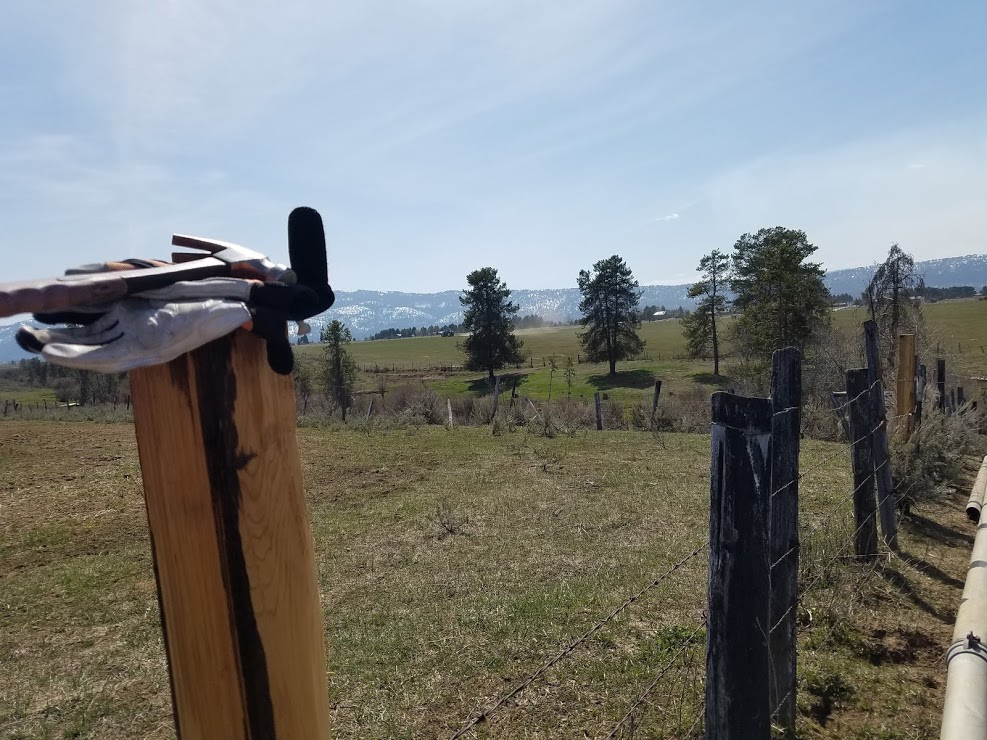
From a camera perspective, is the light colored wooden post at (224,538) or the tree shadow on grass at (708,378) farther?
the tree shadow on grass at (708,378)

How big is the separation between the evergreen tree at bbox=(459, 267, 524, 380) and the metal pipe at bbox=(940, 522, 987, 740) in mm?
38926

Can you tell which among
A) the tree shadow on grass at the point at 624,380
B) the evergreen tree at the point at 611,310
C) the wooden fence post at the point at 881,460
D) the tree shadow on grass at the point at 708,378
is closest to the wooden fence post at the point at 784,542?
the wooden fence post at the point at 881,460

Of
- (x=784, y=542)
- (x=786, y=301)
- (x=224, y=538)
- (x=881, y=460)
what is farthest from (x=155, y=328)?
(x=786, y=301)

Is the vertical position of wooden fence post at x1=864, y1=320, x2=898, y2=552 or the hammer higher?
the hammer

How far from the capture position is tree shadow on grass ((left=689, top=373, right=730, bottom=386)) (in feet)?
128

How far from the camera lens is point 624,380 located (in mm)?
41469

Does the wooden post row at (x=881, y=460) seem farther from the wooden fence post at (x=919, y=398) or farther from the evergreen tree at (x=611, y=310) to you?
the evergreen tree at (x=611, y=310)

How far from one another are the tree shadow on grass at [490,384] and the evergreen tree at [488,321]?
1130 millimetres

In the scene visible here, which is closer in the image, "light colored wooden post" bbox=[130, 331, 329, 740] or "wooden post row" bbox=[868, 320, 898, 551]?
"light colored wooden post" bbox=[130, 331, 329, 740]

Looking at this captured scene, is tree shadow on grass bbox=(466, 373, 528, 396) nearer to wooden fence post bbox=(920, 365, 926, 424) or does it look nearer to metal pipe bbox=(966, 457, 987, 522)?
wooden fence post bbox=(920, 365, 926, 424)

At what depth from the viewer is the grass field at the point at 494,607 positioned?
11.3 ft

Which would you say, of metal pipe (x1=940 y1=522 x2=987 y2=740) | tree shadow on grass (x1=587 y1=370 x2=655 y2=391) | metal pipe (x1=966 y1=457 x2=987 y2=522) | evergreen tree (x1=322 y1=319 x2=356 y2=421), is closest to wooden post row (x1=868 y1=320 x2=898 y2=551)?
metal pipe (x1=966 y1=457 x2=987 y2=522)

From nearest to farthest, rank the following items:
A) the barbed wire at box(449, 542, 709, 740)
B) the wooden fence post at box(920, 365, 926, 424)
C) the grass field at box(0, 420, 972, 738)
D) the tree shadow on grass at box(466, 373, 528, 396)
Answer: the barbed wire at box(449, 542, 709, 740) < the grass field at box(0, 420, 972, 738) < the wooden fence post at box(920, 365, 926, 424) < the tree shadow on grass at box(466, 373, 528, 396)

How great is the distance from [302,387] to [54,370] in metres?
40.1
